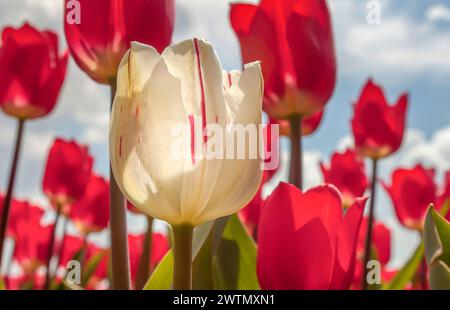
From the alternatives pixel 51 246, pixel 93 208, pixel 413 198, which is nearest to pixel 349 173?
pixel 413 198

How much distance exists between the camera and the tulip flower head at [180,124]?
463 millimetres

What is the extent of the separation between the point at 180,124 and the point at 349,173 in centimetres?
142

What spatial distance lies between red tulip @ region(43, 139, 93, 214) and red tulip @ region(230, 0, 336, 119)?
0.83 m

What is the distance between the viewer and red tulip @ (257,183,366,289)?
1.86 feet

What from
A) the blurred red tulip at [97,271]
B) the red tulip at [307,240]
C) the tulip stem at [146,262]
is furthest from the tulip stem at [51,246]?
the red tulip at [307,240]

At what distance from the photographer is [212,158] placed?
47 centimetres

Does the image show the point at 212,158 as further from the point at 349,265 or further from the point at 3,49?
the point at 3,49

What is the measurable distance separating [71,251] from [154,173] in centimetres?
177

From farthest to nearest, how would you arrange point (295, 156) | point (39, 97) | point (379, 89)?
point (379, 89), point (39, 97), point (295, 156)

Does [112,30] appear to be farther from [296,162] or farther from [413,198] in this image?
[413,198]

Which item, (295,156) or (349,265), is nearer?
(349,265)

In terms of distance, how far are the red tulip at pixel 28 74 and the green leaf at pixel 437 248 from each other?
818mm

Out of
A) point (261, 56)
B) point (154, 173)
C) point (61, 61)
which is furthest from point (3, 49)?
point (154, 173)
